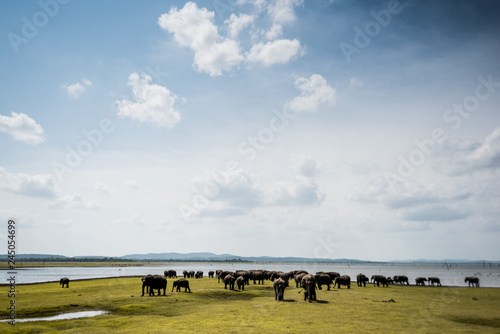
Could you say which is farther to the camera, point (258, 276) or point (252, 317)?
point (258, 276)

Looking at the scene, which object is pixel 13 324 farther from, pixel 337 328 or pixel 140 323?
pixel 337 328

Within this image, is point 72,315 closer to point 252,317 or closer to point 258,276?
point 252,317

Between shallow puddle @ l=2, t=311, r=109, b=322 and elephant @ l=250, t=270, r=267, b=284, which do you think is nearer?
shallow puddle @ l=2, t=311, r=109, b=322

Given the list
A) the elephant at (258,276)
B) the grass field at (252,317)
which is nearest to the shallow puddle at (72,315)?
the grass field at (252,317)

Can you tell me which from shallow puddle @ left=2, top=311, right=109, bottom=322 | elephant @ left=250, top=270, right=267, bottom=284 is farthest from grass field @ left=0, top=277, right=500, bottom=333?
elephant @ left=250, top=270, right=267, bottom=284

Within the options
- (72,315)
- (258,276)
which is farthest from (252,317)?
(258,276)

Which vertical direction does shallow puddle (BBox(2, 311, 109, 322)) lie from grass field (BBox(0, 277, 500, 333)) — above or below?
below

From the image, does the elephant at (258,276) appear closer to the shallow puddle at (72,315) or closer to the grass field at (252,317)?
the grass field at (252,317)

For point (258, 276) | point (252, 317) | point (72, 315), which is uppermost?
point (258, 276)

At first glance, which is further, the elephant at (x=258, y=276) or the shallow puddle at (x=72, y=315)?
the elephant at (x=258, y=276)

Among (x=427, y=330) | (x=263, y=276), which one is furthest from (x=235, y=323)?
(x=263, y=276)

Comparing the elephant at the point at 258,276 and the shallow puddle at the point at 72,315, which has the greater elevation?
the elephant at the point at 258,276

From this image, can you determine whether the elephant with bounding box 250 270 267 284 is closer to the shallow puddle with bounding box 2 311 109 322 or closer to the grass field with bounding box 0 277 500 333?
the grass field with bounding box 0 277 500 333

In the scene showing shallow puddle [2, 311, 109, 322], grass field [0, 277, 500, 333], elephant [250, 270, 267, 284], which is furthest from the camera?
elephant [250, 270, 267, 284]
